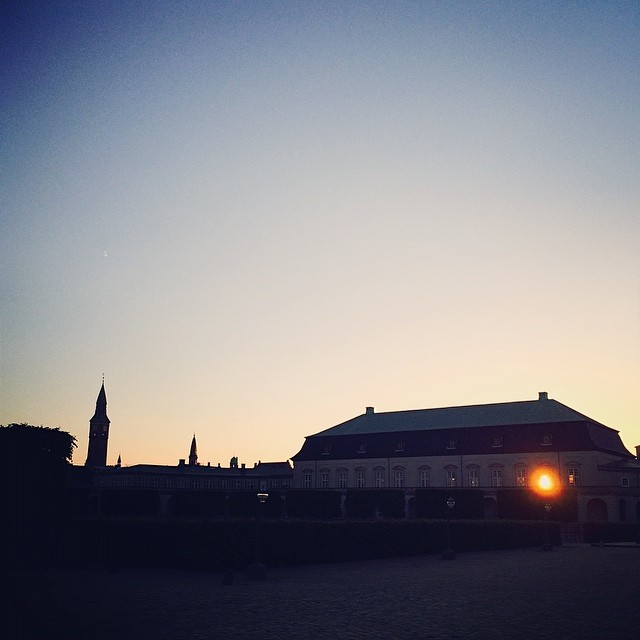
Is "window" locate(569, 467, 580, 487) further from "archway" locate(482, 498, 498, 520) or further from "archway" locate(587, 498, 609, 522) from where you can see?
"archway" locate(482, 498, 498, 520)

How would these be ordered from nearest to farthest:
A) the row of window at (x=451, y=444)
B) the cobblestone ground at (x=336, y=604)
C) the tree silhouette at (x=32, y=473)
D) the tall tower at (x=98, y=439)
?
the cobblestone ground at (x=336, y=604), the tree silhouette at (x=32, y=473), the row of window at (x=451, y=444), the tall tower at (x=98, y=439)

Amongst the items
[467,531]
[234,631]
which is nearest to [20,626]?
[234,631]

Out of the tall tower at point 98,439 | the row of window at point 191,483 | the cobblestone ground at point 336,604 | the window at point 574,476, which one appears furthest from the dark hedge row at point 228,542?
the tall tower at point 98,439

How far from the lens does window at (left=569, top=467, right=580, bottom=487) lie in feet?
245

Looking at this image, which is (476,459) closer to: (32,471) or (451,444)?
(451,444)

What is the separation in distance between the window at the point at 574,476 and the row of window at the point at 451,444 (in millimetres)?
3887

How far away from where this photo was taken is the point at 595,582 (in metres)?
26.1

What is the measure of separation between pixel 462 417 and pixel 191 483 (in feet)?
212

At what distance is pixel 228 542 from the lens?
29984mm

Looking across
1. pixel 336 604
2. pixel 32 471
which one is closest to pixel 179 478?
pixel 32 471

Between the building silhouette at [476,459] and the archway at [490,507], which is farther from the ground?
the building silhouette at [476,459]

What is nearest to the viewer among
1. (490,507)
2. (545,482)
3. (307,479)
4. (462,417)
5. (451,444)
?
(545,482)

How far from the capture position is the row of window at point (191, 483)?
124938 mm

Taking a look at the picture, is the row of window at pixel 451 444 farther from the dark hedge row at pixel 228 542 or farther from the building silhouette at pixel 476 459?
the dark hedge row at pixel 228 542
